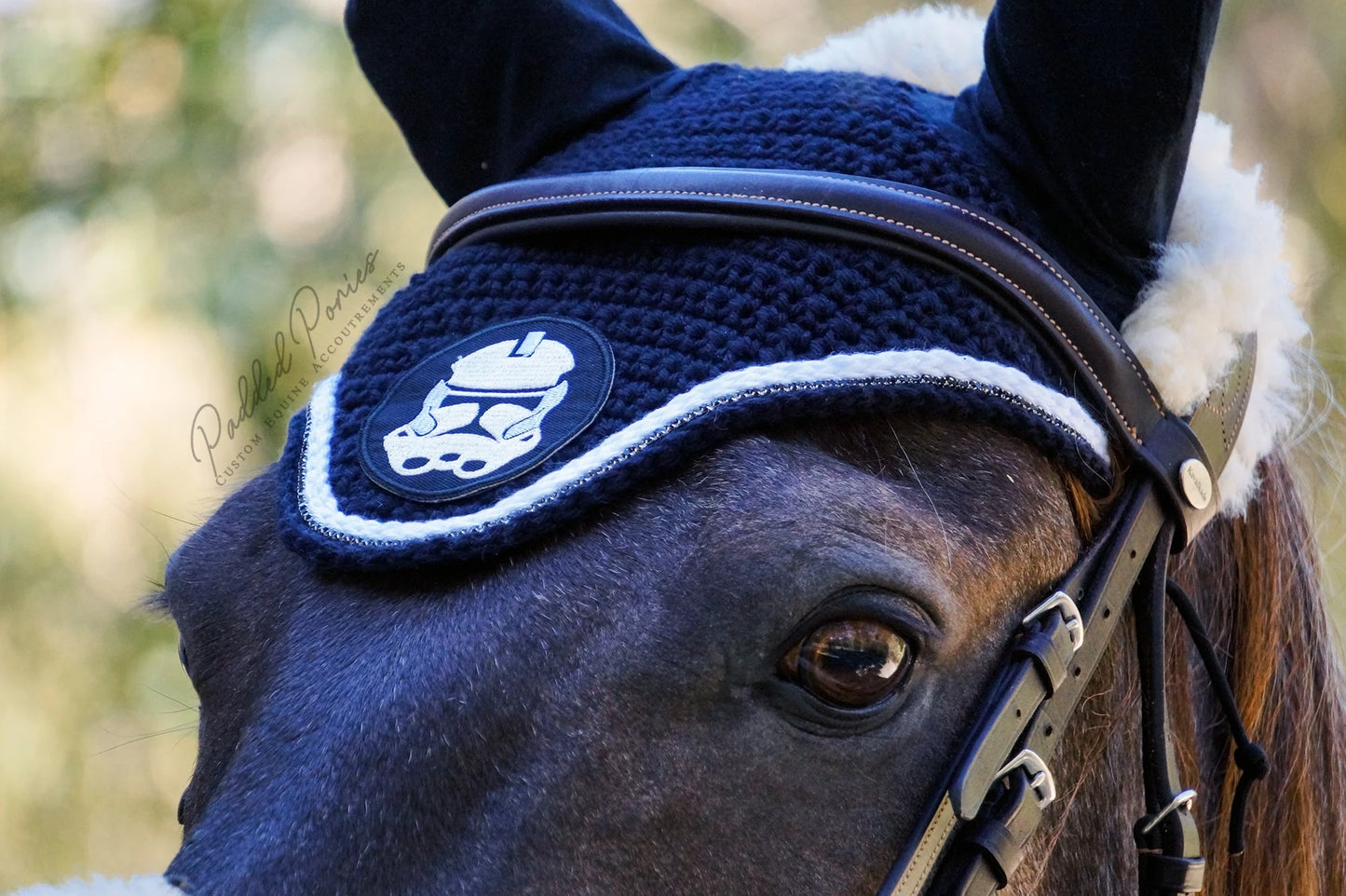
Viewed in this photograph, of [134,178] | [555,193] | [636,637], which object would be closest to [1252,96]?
[134,178]

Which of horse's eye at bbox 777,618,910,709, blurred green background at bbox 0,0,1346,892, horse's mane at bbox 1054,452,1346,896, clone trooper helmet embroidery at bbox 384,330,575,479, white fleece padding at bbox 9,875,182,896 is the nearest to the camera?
white fleece padding at bbox 9,875,182,896

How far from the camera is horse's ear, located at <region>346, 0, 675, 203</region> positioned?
1.91 m

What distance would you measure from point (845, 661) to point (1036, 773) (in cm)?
28

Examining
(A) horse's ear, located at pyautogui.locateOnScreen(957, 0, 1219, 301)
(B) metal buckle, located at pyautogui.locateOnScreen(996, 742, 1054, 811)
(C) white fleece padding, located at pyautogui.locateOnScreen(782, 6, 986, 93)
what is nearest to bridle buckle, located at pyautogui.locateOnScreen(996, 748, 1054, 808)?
(B) metal buckle, located at pyautogui.locateOnScreen(996, 742, 1054, 811)

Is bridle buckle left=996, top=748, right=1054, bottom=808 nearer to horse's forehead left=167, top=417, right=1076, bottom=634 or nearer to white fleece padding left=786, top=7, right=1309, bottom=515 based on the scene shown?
horse's forehead left=167, top=417, right=1076, bottom=634

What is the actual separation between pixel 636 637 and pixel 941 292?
1.76 ft

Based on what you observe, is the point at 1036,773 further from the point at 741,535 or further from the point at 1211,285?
the point at 1211,285

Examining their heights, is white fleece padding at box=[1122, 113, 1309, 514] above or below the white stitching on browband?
above

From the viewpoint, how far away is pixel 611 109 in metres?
1.89

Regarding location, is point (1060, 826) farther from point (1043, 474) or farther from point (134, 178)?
point (134, 178)

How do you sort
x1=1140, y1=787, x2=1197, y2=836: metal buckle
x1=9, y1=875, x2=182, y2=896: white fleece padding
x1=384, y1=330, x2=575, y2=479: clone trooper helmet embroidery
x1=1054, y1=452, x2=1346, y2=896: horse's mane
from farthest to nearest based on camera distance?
1. x1=1054, y1=452, x2=1346, y2=896: horse's mane
2. x1=1140, y1=787, x2=1197, y2=836: metal buckle
3. x1=384, y1=330, x2=575, y2=479: clone trooper helmet embroidery
4. x1=9, y1=875, x2=182, y2=896: white fleece padding

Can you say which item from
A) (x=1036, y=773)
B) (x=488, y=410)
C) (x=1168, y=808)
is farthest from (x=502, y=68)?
(x=1168, y=808)

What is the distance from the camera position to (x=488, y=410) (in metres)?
1.47

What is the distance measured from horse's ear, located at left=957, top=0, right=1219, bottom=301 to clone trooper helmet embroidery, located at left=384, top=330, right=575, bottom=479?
24.0 inches
